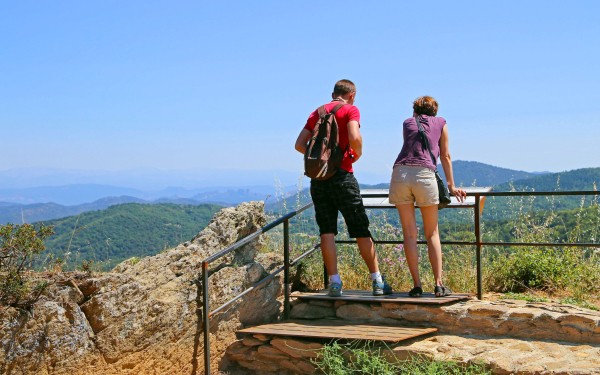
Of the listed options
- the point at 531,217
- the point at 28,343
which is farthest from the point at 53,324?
the point at 531,217

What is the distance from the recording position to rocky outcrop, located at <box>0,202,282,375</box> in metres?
6.36

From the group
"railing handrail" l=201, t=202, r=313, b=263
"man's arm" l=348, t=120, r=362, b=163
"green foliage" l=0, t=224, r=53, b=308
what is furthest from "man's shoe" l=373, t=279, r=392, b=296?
"green foliage" l=0, t=224, r=53, b=308

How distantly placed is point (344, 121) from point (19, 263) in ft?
11.3

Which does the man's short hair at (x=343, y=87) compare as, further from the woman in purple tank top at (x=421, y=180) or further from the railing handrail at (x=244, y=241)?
the railing handrail at (x=244, y=241)

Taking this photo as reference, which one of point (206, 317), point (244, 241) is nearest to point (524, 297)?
point (244, 241)

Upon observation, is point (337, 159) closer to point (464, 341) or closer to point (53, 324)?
point (464, 341)

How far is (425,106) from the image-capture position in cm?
816

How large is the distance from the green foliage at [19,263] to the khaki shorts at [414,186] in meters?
3.54

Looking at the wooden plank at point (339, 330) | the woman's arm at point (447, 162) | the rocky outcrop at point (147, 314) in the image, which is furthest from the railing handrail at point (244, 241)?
the woman's arm at point (447, 162)

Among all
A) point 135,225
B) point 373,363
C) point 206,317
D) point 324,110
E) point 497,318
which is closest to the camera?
point 373,363

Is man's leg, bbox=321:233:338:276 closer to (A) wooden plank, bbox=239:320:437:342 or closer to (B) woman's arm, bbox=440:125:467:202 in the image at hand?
(A) wooden plank, bbox=239:320:437:342

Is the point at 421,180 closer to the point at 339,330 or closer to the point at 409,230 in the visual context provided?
the point at 409,230

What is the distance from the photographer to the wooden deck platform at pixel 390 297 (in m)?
7.92

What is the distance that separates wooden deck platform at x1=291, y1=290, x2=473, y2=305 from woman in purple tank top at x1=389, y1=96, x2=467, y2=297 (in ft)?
0.45
